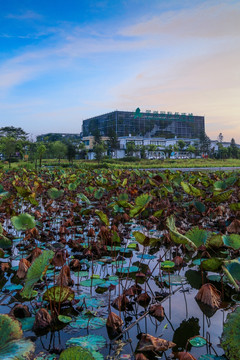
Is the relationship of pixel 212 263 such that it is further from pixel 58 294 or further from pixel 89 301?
pixel 58 294

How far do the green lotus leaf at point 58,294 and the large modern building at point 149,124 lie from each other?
51.9 m

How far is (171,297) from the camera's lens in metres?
1.98

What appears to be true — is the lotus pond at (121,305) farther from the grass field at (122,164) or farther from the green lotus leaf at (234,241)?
the grass field at (122,164)

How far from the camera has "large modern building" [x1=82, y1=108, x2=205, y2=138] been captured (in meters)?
56.0

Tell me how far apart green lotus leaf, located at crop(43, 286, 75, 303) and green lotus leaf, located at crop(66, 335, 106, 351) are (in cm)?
27

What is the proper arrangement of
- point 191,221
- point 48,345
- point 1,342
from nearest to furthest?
point 1,342 → point 48,345 → point 191,221

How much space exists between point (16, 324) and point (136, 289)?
1118 mm

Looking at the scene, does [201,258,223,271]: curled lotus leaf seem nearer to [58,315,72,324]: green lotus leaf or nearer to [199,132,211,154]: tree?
[58,315,72,324]: green lotus leaf

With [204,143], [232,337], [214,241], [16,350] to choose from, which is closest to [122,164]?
[214,241]

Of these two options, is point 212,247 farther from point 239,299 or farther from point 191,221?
point 191,221

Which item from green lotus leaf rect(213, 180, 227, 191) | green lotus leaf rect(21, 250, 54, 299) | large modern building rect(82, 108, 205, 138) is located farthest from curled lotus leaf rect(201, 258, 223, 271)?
large modern building rect(82, 108, 205, 138)

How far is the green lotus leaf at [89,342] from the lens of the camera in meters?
1.34

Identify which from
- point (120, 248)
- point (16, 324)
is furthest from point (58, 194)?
point (16, 324)

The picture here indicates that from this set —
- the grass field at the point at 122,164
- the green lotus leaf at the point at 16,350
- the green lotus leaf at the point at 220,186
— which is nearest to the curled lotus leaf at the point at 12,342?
the green lotus leaf at the point at 16,350
